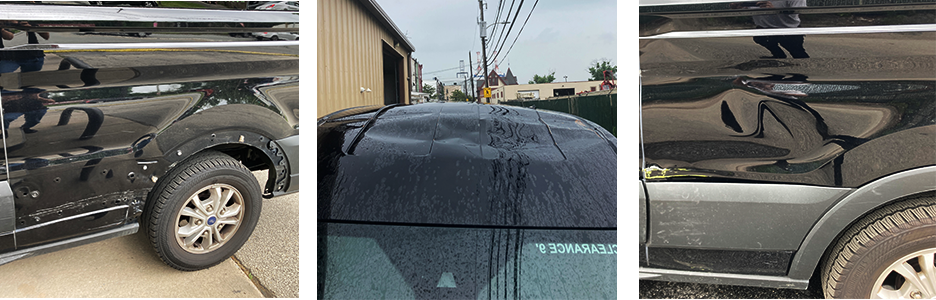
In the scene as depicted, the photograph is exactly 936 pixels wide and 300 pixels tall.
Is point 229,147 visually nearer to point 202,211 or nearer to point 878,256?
point 202,211

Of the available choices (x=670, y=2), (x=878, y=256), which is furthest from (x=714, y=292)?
(x=670, y=2)

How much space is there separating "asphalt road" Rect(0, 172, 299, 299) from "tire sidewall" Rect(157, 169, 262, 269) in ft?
0.11

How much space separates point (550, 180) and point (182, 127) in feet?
4.86

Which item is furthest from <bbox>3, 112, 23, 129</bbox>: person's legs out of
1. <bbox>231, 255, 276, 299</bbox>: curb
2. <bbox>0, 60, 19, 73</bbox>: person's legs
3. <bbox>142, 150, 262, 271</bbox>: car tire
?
<bbox>231, 255, 276, 299</bbox>: curb

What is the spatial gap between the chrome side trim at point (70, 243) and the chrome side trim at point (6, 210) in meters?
0.08

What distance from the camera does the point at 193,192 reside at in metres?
1.66

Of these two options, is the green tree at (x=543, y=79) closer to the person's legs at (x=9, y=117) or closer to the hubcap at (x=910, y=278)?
the hubcap at (x=910, y=278)

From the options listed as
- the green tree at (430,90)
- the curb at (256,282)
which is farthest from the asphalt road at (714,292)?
the curb at (256,282)

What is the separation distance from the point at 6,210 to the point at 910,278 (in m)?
2.58

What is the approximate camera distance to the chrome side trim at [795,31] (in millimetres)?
829

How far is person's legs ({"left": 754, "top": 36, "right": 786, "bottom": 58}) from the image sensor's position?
2.75 feet

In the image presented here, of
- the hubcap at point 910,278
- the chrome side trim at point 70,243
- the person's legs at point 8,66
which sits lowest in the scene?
the hubcap at point 910,278

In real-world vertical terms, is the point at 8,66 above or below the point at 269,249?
above

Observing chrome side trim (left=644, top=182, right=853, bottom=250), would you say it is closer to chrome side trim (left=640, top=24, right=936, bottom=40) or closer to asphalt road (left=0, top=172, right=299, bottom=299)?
chrome side trim (left=640, top=24, right=936, bottom=40)
